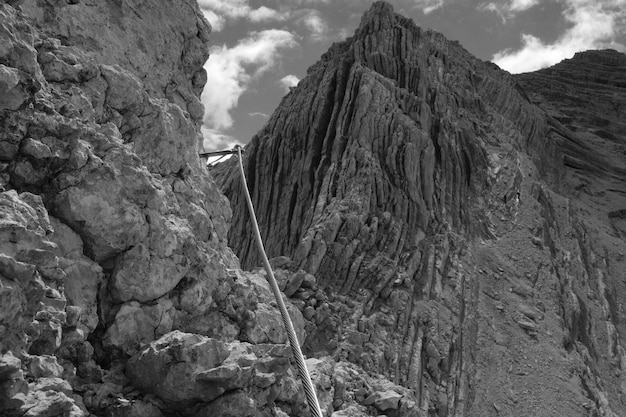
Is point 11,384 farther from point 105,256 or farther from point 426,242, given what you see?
point 426,242

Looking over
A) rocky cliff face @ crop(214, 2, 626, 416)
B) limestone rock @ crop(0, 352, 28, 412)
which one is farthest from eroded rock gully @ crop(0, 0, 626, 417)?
rocky cliff face @ crop(214, 2, 626, 416)

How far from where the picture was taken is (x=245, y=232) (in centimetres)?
3647

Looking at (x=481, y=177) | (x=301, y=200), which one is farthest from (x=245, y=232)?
(x=481, y=177)

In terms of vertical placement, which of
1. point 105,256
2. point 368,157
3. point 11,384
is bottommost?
point 11,384

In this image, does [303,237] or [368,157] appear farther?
[368,157]

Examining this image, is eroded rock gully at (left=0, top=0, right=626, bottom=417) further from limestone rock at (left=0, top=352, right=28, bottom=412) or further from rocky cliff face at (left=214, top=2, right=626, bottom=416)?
rocky cliff face at (left=214, top=2, right=626, bottom=416)

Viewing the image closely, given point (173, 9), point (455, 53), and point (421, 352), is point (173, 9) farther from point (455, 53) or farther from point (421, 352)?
point (455, 53)

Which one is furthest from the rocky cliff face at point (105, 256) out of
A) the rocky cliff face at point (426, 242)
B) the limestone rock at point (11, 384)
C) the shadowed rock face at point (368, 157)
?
the shadowed rock face at point (368, 157)

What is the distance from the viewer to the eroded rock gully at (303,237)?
26.9 feet

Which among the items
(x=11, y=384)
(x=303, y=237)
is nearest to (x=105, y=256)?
(x=11, y=384)

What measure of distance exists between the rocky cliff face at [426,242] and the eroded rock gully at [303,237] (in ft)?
0.47

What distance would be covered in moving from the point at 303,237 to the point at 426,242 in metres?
7.49

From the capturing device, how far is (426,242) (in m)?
32.3

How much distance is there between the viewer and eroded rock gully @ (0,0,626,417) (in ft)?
26.9
